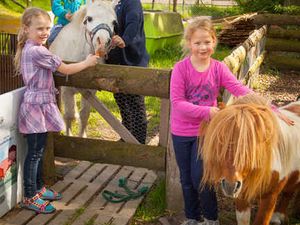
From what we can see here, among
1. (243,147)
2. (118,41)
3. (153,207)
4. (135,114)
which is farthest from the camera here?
(135,114)

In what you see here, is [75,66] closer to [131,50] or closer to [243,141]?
[131,50]

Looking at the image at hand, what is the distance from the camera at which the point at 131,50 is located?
4230 mm

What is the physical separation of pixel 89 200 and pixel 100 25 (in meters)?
1.57

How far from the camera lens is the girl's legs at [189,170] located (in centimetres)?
289

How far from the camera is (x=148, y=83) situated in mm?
3355

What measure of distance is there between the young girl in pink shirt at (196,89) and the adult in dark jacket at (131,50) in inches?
46.9

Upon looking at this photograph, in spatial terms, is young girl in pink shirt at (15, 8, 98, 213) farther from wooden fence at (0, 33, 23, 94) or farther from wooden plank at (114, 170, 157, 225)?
wooden fence at (0, 33, 23, 94)

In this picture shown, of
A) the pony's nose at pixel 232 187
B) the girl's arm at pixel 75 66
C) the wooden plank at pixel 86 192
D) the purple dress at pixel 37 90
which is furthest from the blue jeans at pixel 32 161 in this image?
the pony's nose at pixel 232 187

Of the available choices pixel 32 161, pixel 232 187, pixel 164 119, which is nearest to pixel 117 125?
pixel 164 119

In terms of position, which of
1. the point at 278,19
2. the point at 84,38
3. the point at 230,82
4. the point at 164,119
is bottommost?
the point at 164,119

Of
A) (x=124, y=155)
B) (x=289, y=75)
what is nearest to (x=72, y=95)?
(x=124, y=155)

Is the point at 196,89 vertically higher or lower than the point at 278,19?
lower

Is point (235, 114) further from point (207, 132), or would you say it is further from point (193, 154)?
point (193, 154)

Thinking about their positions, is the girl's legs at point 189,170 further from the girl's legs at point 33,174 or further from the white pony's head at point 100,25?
the white pony's head at point 100,25
